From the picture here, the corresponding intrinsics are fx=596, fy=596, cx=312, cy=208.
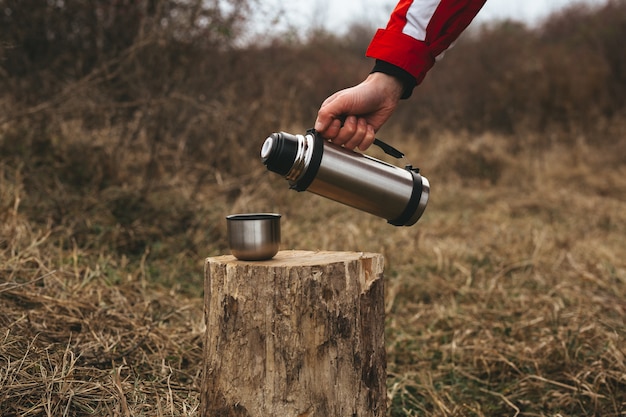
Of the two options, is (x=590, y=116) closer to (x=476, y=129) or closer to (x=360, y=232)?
(x=476, y=129)

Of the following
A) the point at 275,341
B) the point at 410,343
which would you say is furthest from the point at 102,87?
the point at 275,341

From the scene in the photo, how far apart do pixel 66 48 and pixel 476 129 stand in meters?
6.96

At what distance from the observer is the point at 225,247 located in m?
4.19

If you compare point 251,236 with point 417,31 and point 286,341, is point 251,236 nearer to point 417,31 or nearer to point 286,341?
point 286,341

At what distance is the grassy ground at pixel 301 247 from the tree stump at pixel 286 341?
0.27 meters

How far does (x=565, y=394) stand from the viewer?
95.3 inches

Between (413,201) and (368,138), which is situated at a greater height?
(368,138)

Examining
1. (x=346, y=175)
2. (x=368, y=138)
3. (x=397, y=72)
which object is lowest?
(x=346, y=175)

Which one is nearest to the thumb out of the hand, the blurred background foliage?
the hand

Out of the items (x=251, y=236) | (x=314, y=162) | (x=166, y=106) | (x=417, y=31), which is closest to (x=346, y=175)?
(x=314, y=162)

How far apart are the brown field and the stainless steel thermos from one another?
2.79 feet

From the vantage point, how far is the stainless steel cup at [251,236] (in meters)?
1.93

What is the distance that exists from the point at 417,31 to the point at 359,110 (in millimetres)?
308

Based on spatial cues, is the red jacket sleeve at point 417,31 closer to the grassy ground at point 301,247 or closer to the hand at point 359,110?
the hand at point 359,110
